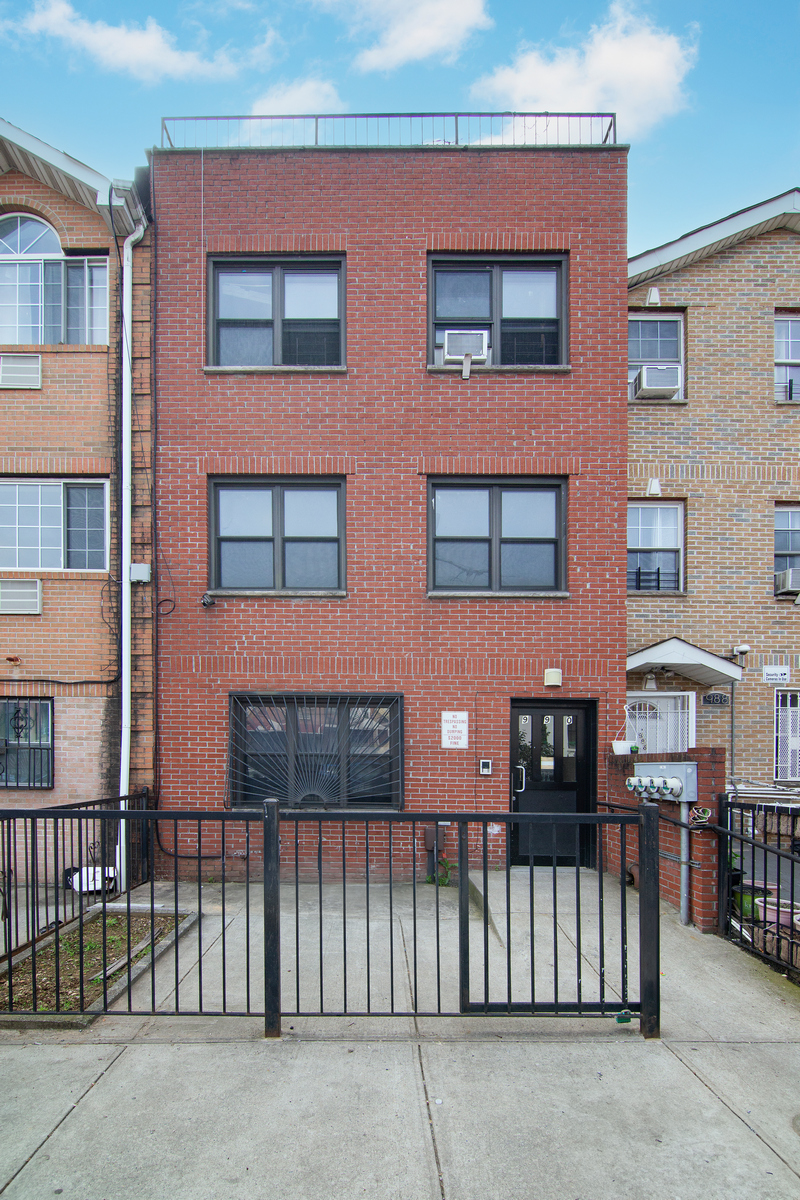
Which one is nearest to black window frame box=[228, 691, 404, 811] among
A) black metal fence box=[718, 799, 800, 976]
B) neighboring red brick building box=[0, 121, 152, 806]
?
neighboring red brick building box=[0, 121, 152, 806]

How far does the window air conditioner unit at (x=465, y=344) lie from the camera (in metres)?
8.06

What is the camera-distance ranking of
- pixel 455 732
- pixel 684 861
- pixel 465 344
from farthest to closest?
pixel 465 344
pixel 455 732
pixel 684 861

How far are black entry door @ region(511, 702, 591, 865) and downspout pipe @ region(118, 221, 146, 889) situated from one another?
484cm

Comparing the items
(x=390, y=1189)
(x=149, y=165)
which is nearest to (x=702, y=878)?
(x=390, y=1189)

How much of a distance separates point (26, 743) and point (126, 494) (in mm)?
3402

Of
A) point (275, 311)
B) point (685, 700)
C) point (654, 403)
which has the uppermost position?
point (275, 311)

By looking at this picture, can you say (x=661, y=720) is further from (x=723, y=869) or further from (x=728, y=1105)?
(x=728, y=1105)

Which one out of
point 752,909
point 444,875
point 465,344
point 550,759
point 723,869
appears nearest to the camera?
point 752,909

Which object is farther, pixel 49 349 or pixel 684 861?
pixel 49 349

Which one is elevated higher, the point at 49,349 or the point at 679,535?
the point at 49,349

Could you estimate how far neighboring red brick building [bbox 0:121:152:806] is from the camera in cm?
805

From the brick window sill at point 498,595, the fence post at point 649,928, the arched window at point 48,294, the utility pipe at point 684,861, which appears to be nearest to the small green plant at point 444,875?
the utility pipe at point 684,861

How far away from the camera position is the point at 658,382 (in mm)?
10078

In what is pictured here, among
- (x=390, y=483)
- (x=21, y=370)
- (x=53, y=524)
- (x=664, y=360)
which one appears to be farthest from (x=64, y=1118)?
(x=664, y=360)
